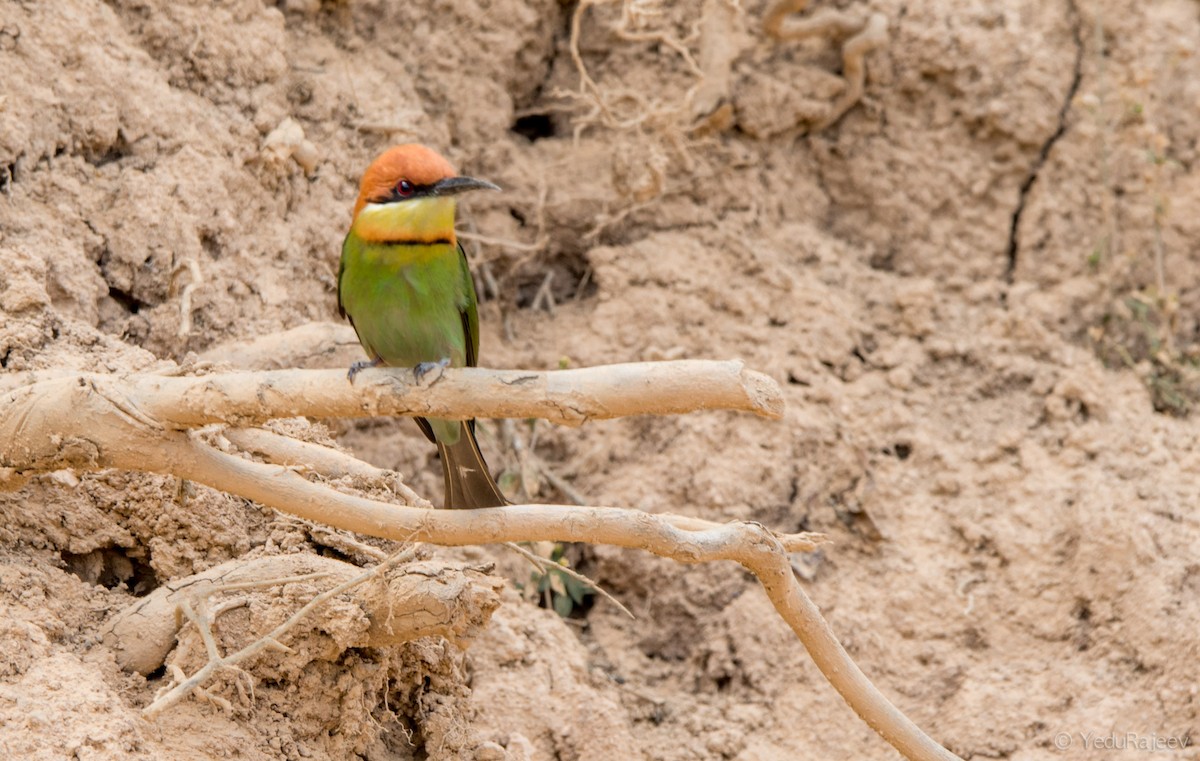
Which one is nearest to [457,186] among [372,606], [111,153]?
[372,606]

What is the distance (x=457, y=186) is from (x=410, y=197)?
11 centimetres

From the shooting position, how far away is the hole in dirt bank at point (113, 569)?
2.37 m

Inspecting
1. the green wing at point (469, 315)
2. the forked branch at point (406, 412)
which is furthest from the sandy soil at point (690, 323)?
the green wing at point (469, 315)

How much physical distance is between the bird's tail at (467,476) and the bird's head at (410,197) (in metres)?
0.42

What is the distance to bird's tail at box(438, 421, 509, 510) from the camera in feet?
8.20

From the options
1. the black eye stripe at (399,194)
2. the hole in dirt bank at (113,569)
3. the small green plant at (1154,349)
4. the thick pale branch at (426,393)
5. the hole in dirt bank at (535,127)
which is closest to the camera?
the thick pale branch at (426,393)

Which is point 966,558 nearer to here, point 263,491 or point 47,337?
point 263,491

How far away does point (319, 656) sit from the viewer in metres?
2.30

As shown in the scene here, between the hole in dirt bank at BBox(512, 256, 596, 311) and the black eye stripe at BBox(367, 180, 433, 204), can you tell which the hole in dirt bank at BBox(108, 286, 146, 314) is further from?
the hole in dirt bank at BBox(512, 256, 596, 311)

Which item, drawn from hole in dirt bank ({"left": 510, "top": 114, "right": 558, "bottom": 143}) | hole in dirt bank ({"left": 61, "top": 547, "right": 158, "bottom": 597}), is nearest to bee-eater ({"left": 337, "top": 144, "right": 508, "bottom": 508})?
hole in dirt bank ({"left": 61, "top": 547, "right": 158, "bottom": 597})

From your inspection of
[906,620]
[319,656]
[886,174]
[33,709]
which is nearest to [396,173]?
[319,656]

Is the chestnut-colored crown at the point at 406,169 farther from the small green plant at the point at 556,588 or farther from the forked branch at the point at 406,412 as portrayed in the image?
the small green plant at the point at 556,588

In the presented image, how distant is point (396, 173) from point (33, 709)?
1.21 m

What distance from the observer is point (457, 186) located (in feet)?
8.43
